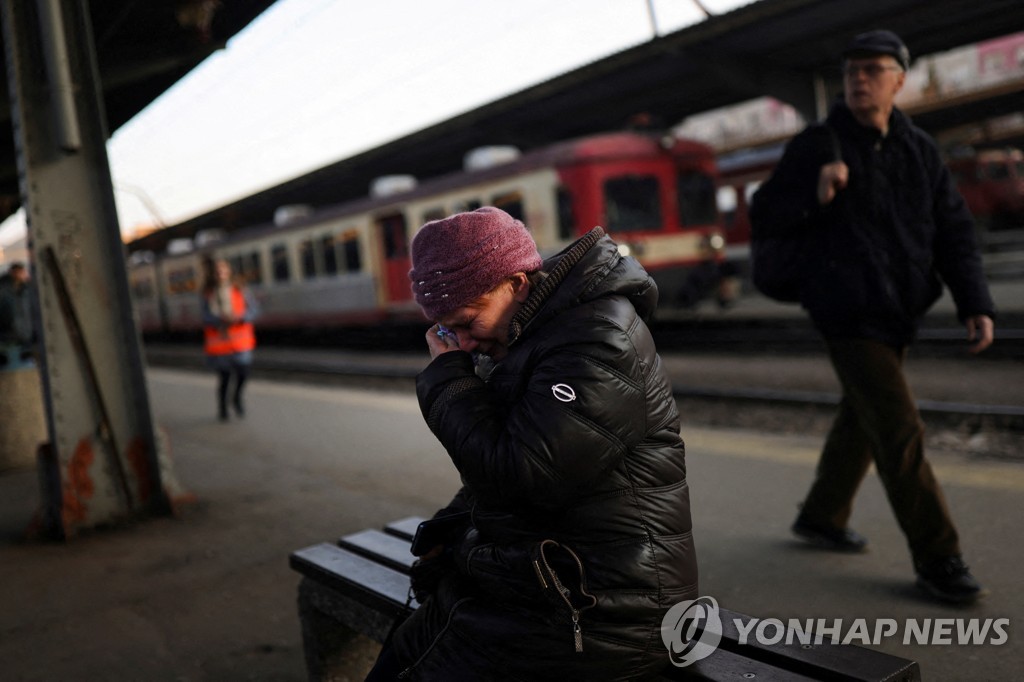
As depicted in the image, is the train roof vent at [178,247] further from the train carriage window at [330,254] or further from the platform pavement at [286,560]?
the platform pavement at [286,560]

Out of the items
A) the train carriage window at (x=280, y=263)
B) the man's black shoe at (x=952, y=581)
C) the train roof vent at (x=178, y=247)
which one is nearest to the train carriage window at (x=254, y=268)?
the train carriage window at (x=280, y=263)

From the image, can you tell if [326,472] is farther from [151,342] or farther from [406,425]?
[151,342]

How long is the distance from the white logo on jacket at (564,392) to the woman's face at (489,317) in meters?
0.27

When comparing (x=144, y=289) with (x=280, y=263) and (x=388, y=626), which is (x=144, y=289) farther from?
(x=388, y=626)

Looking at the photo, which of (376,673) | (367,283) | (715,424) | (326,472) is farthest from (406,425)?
(367,283)

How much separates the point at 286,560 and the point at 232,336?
16.7ft

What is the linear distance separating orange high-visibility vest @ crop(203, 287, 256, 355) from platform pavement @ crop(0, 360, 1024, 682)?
2.38 metres

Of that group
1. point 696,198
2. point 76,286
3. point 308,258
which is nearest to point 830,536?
point 76,286

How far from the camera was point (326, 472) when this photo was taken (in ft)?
19.6

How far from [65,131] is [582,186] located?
10024 mm

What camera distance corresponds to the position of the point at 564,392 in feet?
5.42

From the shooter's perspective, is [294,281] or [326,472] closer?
[326,472]

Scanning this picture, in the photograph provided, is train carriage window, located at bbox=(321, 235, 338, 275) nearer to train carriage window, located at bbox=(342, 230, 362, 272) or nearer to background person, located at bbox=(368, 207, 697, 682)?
train carriage window, located at bbox=(342, 230, 362, 272)

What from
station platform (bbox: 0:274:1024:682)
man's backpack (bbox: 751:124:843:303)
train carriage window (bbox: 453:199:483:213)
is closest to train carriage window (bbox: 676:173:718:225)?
train carriage window (bbox: 453:199:483:213)
